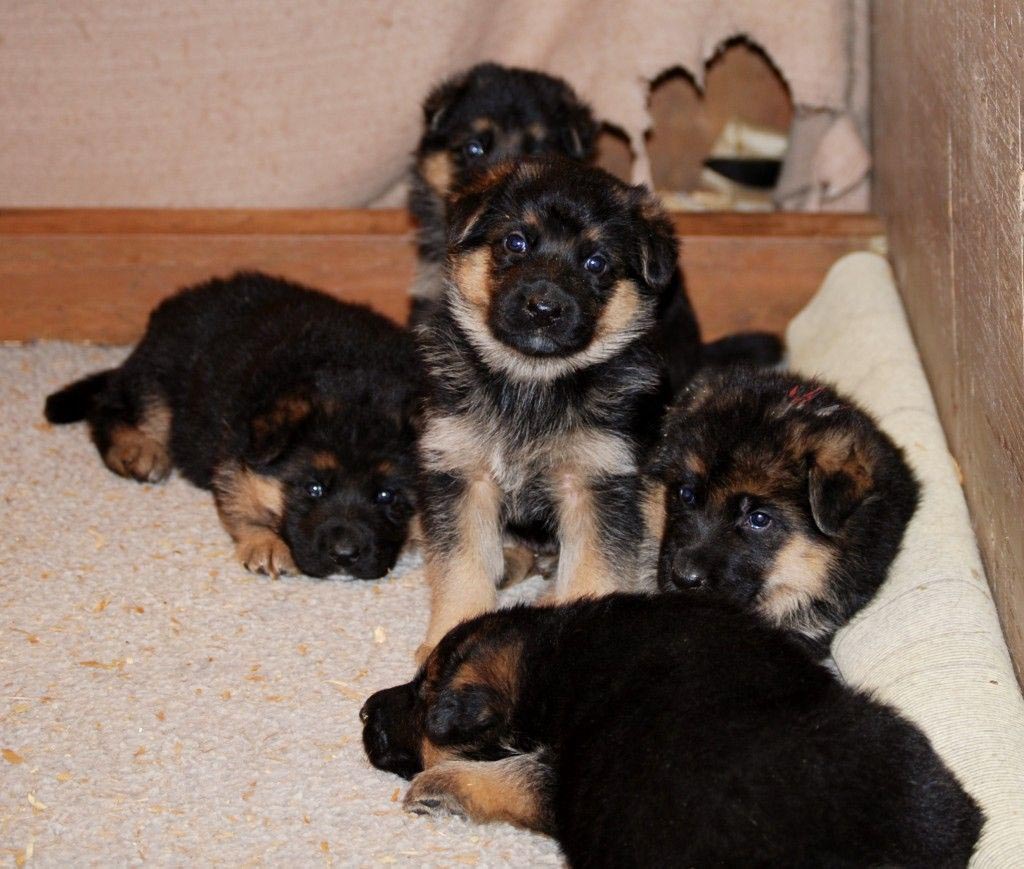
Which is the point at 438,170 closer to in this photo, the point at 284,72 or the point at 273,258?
the point at 273,258

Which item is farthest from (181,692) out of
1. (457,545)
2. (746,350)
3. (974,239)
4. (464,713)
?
(746,350)

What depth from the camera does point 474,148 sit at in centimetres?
555

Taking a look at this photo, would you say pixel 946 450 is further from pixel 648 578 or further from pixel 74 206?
pixel 74 206

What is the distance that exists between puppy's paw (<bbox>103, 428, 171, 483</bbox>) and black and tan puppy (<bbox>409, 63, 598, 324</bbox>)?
47.0 inches

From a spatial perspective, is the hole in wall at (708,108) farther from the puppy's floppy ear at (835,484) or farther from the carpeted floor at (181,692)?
the puppy's floppy ear at (835,484)

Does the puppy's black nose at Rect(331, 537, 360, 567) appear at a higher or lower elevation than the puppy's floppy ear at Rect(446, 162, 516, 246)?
lower

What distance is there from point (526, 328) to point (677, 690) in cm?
134

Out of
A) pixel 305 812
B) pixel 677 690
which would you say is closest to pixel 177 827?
pixel 305 812

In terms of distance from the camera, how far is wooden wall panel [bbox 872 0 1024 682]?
11.1 ft

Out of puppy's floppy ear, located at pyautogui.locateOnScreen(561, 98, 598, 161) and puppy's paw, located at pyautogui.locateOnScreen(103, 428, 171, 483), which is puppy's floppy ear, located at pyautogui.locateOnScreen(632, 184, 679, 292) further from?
puppy's paw, located at pyautogui.locateOnScreen(103, 428, 171, 483)

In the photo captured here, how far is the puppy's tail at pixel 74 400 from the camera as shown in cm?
539

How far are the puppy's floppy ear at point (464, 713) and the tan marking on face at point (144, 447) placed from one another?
232 cm

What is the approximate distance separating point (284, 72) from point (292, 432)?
2710 millimetres

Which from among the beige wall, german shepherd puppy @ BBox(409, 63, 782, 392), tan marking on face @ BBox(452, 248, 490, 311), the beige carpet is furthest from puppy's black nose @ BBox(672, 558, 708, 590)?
the beige wall
